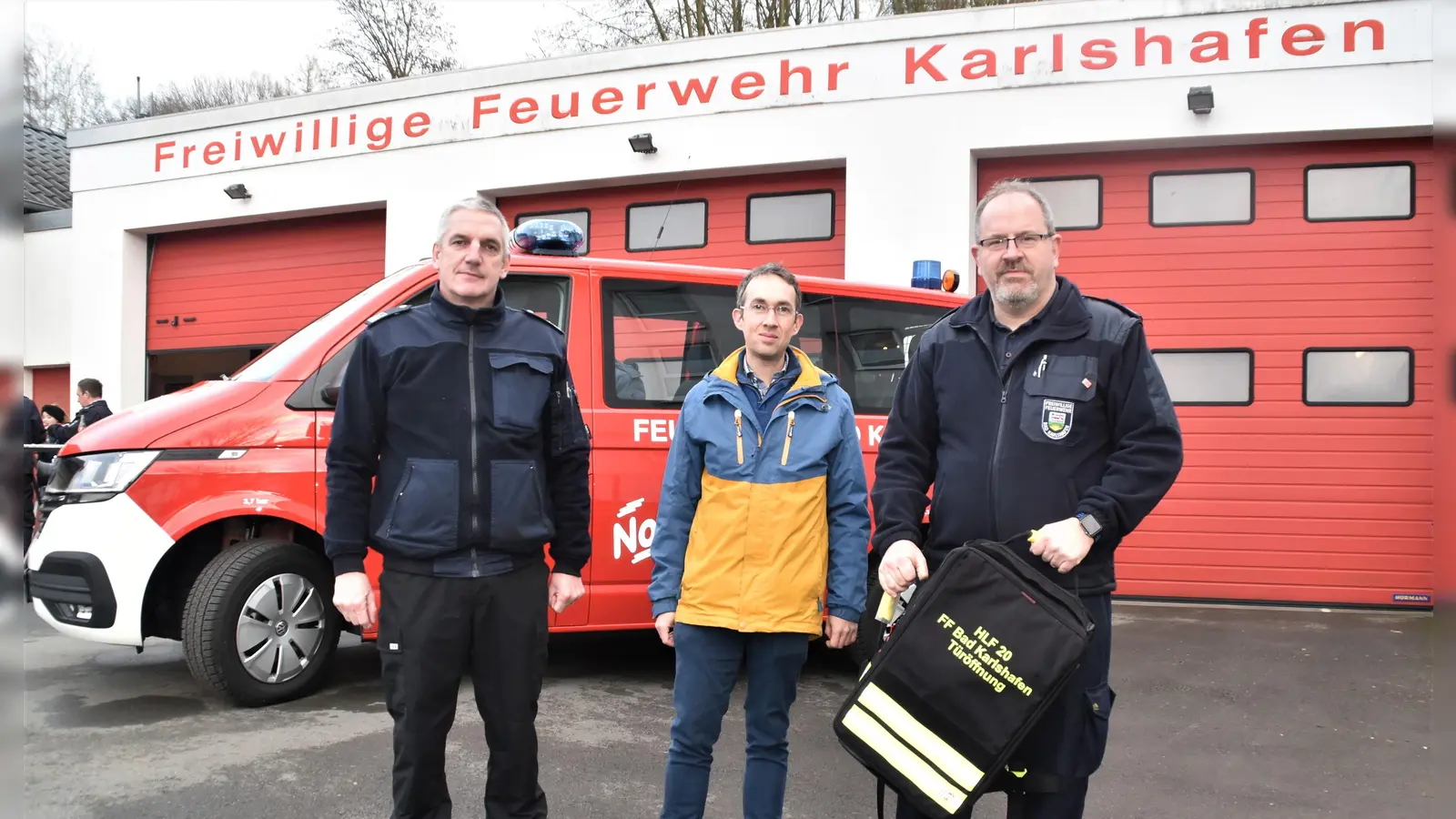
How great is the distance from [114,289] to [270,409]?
940 cm

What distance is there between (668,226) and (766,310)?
7053 mm

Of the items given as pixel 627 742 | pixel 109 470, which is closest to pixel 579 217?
pixel 109 470

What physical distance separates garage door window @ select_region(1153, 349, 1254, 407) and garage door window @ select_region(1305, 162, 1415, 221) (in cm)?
127

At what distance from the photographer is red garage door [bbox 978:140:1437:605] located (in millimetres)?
8000

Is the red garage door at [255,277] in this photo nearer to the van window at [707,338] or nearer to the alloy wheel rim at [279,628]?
the van window at [707,338]

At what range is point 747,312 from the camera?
119 inches

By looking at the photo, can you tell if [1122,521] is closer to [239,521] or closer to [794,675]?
[794,675]

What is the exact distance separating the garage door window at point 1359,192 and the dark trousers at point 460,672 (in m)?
7.77

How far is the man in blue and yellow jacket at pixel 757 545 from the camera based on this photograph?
9.36ft

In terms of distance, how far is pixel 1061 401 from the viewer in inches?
91.7

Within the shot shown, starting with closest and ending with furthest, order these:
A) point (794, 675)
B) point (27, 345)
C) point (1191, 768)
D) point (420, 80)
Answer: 1. point (27, 345)
2. point (794, 675)
3. point (1191, 768)
4. point (420, 80)

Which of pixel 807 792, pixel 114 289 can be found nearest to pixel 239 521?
pixel 807 792

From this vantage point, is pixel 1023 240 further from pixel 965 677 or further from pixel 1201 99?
pixel 1201 99

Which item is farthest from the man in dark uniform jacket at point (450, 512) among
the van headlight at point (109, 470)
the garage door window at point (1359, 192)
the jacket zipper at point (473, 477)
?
the garage door window at point (1359, 192)
